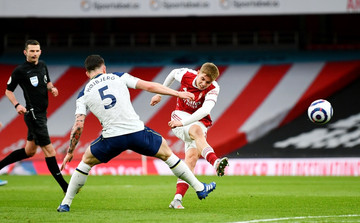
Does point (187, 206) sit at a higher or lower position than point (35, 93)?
lower

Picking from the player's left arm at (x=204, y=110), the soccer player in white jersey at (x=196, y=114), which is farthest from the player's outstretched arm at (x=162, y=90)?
the player's left arm at (x=204, y=110)

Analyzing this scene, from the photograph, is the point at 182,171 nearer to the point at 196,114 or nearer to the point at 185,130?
the point at 196,114

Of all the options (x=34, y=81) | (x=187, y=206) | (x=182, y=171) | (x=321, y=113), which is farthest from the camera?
(x=321, y=113)

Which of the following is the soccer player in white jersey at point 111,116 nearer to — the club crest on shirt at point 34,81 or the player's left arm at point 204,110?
the player's left arm at point 204,110

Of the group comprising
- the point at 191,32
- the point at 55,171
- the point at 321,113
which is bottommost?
the point at 55,171

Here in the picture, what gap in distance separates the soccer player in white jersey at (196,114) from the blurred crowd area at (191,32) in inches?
761

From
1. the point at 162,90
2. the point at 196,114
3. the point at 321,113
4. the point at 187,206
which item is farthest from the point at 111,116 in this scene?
the point at 321,113

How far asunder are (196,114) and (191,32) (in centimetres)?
2158

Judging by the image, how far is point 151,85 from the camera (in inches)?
333

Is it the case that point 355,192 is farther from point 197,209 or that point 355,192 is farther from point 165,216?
point 165,216

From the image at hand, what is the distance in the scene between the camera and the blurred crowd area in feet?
97.2

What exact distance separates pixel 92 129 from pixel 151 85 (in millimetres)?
17575

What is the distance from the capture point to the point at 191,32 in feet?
102

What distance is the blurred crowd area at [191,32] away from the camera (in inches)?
1166
